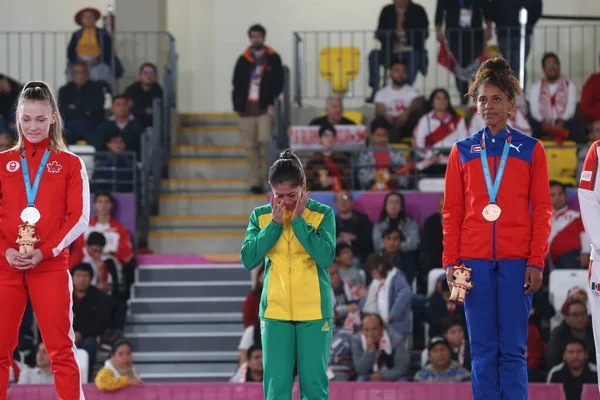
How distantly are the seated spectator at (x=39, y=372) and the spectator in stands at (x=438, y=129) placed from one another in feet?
14.7

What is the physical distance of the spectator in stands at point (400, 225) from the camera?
34.7 ft

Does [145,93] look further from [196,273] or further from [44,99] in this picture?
[44,99]

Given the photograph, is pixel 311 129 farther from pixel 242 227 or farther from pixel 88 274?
pixel 88 274

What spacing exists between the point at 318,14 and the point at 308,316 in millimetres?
10465

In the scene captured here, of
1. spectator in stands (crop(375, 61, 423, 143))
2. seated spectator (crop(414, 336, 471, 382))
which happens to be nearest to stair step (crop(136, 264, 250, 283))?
spectator in stands (crop(375, 61, 423, 143))

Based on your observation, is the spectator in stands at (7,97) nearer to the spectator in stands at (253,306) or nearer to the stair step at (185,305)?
the stair step at (185,305)

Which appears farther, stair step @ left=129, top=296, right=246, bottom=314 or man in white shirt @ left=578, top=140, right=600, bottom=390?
stair step @ left=129, top=296, right=246, bottom=314

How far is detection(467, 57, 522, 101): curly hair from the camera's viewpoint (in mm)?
5816

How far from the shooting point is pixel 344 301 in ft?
32.6

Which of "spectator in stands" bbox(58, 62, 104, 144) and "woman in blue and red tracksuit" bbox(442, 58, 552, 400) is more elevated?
"spectator in stands" bbox(58, 62, 104, 144)

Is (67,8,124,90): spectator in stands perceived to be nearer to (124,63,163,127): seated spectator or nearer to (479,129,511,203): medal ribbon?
(124,63,163,127): seated spectator

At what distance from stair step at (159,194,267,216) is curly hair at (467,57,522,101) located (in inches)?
281

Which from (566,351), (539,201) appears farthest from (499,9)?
(539,201)

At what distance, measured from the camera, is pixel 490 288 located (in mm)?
5645
